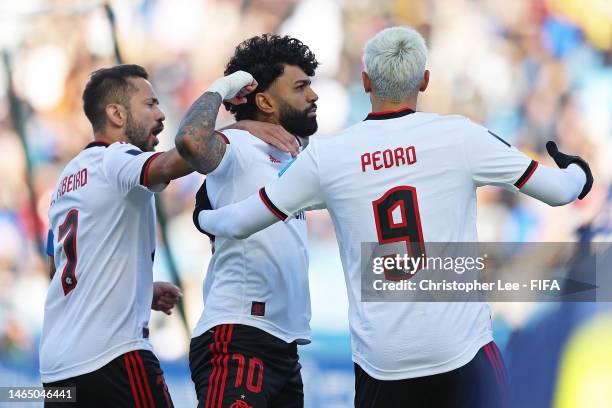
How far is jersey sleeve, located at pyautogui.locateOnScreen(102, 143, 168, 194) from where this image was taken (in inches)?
153

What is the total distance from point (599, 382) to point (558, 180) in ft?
11.6

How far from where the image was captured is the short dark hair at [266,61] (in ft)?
13.9

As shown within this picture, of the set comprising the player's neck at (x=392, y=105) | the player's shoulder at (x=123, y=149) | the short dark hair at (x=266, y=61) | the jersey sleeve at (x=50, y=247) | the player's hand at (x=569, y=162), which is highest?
the short dark hair at (x=266, y=61)

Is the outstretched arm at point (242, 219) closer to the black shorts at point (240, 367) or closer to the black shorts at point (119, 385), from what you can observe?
the black shorts at point (240, 367)

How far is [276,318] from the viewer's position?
386cm

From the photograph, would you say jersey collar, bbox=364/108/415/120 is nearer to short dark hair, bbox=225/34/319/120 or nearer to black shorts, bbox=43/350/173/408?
short dark hair, bbox=225/34/319/120

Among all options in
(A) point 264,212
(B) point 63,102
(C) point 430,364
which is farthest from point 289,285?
(B) point 63,102

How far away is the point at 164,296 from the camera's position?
4531mm

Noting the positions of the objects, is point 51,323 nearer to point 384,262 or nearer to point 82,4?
point 384,262

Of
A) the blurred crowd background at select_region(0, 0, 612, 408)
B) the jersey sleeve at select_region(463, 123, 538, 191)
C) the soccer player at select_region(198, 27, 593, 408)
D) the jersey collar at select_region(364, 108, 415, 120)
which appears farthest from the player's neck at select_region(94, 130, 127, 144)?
the blurred crowd background at select_region(0, 0, 612, 408)

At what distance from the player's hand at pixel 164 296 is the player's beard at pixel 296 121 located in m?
0.94

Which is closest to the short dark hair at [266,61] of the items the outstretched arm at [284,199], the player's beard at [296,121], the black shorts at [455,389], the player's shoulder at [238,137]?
the player's beard at [296,121]

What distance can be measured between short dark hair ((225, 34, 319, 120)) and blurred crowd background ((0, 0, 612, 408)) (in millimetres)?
2552

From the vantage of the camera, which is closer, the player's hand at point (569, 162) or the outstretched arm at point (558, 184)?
the outstretched arm at point (558, 184)
